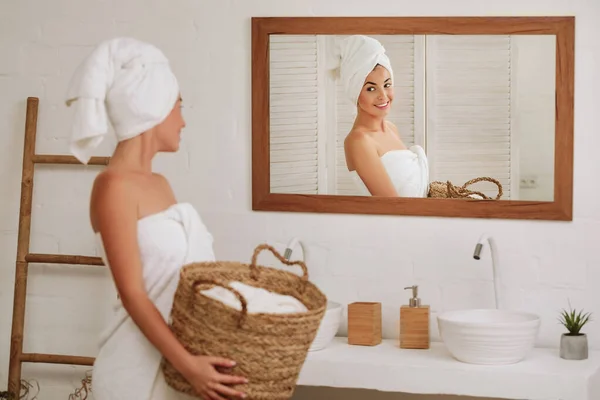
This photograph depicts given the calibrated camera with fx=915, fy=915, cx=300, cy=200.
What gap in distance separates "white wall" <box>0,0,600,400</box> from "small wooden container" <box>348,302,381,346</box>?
170 millimetres

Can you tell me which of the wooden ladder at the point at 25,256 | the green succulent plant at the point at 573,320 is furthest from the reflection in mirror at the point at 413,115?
the wooden ladder at the point at 25,256

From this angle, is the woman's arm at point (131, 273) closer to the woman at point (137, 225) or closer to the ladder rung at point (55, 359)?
the woman at point (137, 225)

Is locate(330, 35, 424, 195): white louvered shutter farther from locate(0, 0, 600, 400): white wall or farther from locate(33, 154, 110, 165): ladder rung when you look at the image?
locate(33, 154, 110, 165): ladder rung

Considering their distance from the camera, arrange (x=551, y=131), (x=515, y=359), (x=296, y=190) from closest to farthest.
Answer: (x=515, y=359) < (x=551, y=131) < (x=296, y=190)

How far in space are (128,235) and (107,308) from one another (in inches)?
60.7

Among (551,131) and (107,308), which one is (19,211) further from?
(551,131)

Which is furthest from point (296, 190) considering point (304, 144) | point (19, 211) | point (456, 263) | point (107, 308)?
point (19, 211)

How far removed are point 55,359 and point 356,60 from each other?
1.67 m

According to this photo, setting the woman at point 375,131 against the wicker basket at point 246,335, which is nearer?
the wicker basket at point 246,335

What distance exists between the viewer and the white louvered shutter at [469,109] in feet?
10.8

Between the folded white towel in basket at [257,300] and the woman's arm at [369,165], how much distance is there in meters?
1.17

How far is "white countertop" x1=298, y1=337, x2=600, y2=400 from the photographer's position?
2920 millimetres

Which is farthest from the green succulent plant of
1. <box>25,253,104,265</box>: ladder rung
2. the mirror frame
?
<box>25,253,104,265</box>: ladder rung

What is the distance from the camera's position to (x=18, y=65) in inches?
147
